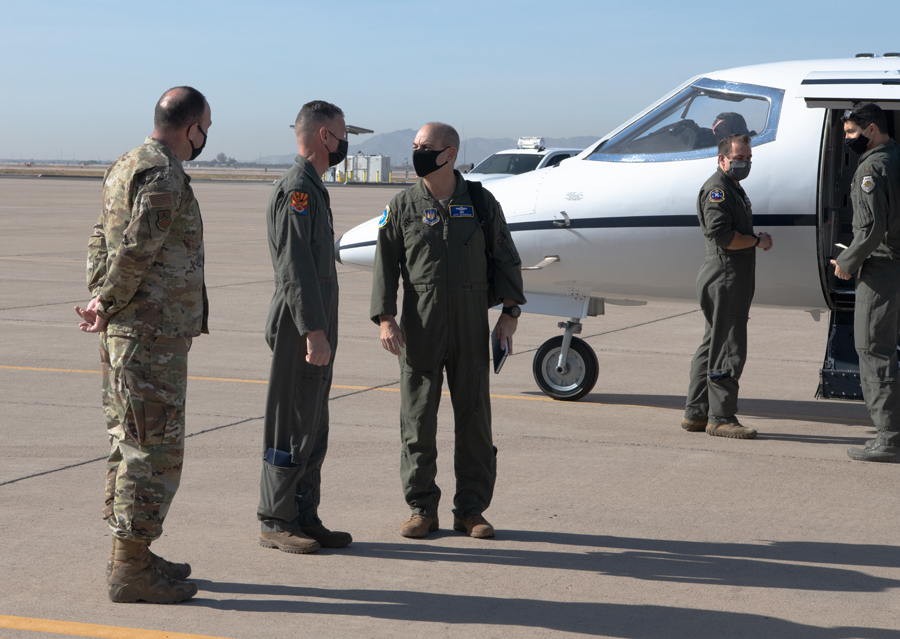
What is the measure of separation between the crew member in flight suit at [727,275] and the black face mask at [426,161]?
2.87 metres

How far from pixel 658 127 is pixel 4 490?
550 cm

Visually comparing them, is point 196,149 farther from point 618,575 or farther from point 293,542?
point 618,575

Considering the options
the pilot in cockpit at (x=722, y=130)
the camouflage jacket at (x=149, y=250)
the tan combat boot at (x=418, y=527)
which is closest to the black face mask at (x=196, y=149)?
the camouflage jacket at (x=149, y=250)

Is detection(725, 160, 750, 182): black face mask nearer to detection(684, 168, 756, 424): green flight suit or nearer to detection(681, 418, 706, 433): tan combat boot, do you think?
detection(684, 168, 756, 424): green flight suit

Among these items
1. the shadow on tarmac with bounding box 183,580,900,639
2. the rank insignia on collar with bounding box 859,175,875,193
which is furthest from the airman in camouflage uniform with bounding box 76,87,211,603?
the rank insignia on collar with bounding box 859,175,875,193

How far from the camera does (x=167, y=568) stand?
14.4ft

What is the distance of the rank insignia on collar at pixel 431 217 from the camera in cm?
513

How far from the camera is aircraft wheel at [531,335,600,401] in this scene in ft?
27.9

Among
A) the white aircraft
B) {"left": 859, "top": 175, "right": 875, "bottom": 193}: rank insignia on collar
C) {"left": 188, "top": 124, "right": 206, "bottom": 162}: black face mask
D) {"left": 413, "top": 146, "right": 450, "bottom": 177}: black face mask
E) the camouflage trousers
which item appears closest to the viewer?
the camouflage trousers

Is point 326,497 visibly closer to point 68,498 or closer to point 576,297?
point 68,498

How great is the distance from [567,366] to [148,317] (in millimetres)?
5031

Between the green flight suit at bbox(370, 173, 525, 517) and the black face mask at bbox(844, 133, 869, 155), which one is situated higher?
the black face mask at bbox(844, 133, 869, 155)

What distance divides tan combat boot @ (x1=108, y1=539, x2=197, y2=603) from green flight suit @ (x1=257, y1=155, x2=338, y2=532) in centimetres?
72

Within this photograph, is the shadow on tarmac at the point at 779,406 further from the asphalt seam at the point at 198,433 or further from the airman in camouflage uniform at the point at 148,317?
the airman in camouflage uniform at the point at 148,317
